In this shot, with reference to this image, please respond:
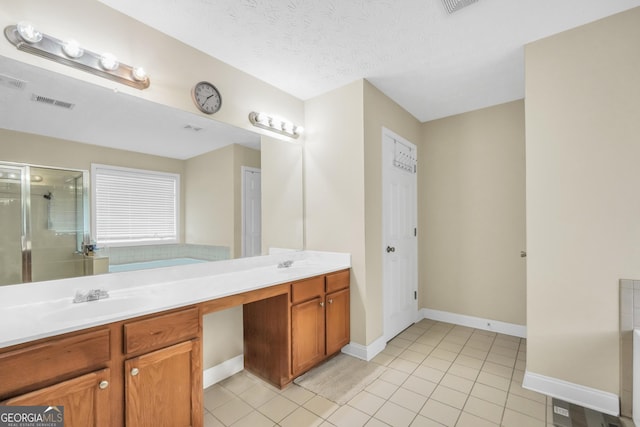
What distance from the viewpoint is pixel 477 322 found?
3248 mm

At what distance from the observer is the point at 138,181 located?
1.86 metres

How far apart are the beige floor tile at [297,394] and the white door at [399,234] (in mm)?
1125

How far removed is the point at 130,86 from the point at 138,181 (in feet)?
1.89

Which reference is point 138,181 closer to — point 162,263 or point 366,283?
point 162,263

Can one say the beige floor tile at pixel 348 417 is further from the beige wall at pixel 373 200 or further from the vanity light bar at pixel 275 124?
the vanity light bar at pixel 275 124

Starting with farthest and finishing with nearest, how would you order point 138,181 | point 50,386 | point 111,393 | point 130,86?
point 138,181, point 130,86, point 111,393, point 50,386

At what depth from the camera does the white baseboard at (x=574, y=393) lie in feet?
5.92

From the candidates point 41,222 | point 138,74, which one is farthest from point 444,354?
point 138,74

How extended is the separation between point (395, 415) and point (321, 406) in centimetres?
48

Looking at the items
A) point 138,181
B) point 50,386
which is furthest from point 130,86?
point 50,386

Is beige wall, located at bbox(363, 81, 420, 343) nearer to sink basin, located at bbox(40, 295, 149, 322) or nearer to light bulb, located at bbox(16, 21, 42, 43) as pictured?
sink basin, located at bbox(40, 295, 149, 322)

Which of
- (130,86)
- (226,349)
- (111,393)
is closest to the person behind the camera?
(111,393)

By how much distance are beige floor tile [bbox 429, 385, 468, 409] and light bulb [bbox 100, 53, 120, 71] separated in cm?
290

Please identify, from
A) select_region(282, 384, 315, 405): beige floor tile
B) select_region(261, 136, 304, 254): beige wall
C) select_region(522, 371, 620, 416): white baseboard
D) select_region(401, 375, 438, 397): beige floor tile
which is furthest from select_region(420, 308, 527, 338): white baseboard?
select_region(282, 384, 315, 405): beige floor tile
